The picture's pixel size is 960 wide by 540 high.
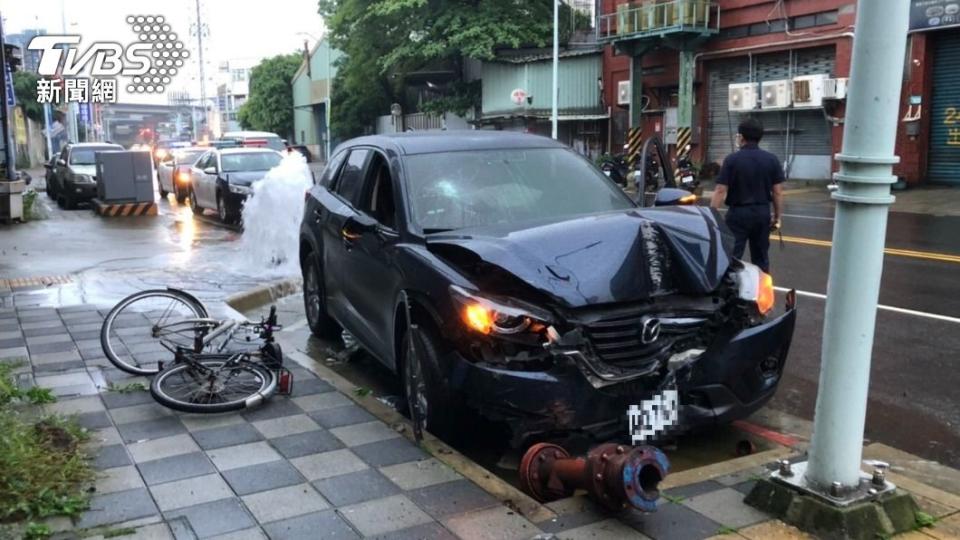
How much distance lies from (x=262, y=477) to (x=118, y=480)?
27.7 inches

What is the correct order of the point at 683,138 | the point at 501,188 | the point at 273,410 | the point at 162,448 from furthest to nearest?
1. the point at 683,138
2. the point at 501,188
3. the point at 273,410
4. the point at 162,448

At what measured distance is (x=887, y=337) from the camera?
717 cm

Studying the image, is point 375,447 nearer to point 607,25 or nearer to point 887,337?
point 887,337

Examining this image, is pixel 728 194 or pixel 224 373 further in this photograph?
A: pixel 728 194

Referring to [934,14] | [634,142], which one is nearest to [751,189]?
[934,14]

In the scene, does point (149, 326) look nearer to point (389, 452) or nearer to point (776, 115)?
point (389, 452)

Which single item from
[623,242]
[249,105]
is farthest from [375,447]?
[249,105]

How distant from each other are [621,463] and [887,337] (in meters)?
4.58

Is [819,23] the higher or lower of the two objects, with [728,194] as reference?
higher

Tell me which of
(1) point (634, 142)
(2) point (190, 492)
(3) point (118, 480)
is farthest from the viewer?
(1) point (634, 142)

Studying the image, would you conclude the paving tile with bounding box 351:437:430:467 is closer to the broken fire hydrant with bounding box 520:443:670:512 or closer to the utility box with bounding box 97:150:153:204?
the broken fire hydrant with bounding box 520:443:670:512

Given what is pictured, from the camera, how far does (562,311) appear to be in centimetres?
418

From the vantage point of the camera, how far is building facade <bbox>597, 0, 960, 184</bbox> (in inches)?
853

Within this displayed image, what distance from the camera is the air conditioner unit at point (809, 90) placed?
2380cm
